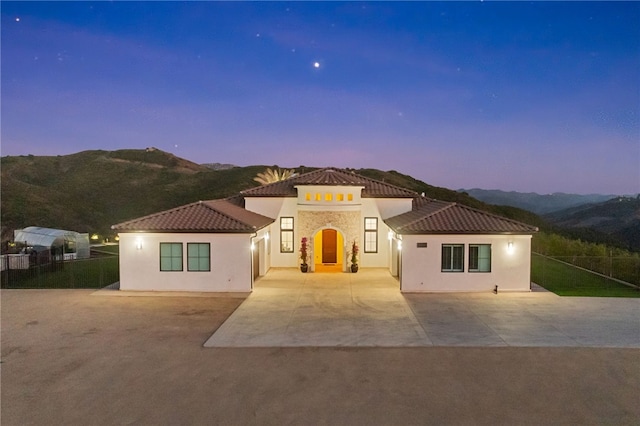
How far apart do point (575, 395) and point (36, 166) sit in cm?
7807

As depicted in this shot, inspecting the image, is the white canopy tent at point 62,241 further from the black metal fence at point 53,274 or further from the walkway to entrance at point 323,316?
the walkway to entrance at point 323,316

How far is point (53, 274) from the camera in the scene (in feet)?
65.1

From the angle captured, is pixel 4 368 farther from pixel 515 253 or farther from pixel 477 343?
pixel 515 253

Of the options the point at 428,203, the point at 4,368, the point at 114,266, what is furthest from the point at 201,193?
the point at 4,368

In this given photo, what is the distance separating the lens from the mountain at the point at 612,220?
48.5 m

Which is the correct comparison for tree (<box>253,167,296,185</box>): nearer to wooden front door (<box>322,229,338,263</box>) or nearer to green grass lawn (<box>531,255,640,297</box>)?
wooden front door (<box>322,229,338,263</box>)

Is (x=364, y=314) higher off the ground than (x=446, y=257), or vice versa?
(x=446, y=257)

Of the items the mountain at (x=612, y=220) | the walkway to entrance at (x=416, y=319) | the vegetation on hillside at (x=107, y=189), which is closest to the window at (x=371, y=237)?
the walkway to entrance at (x=416, y=319)

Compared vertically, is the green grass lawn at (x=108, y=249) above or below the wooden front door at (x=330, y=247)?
below

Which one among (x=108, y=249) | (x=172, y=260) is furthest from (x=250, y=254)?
(x=108, y=249)

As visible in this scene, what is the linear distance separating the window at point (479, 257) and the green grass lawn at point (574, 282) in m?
2.69

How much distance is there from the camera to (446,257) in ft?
54.5

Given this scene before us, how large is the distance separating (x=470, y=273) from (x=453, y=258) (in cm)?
82

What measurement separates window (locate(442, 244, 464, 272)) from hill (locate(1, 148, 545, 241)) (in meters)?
29.3
